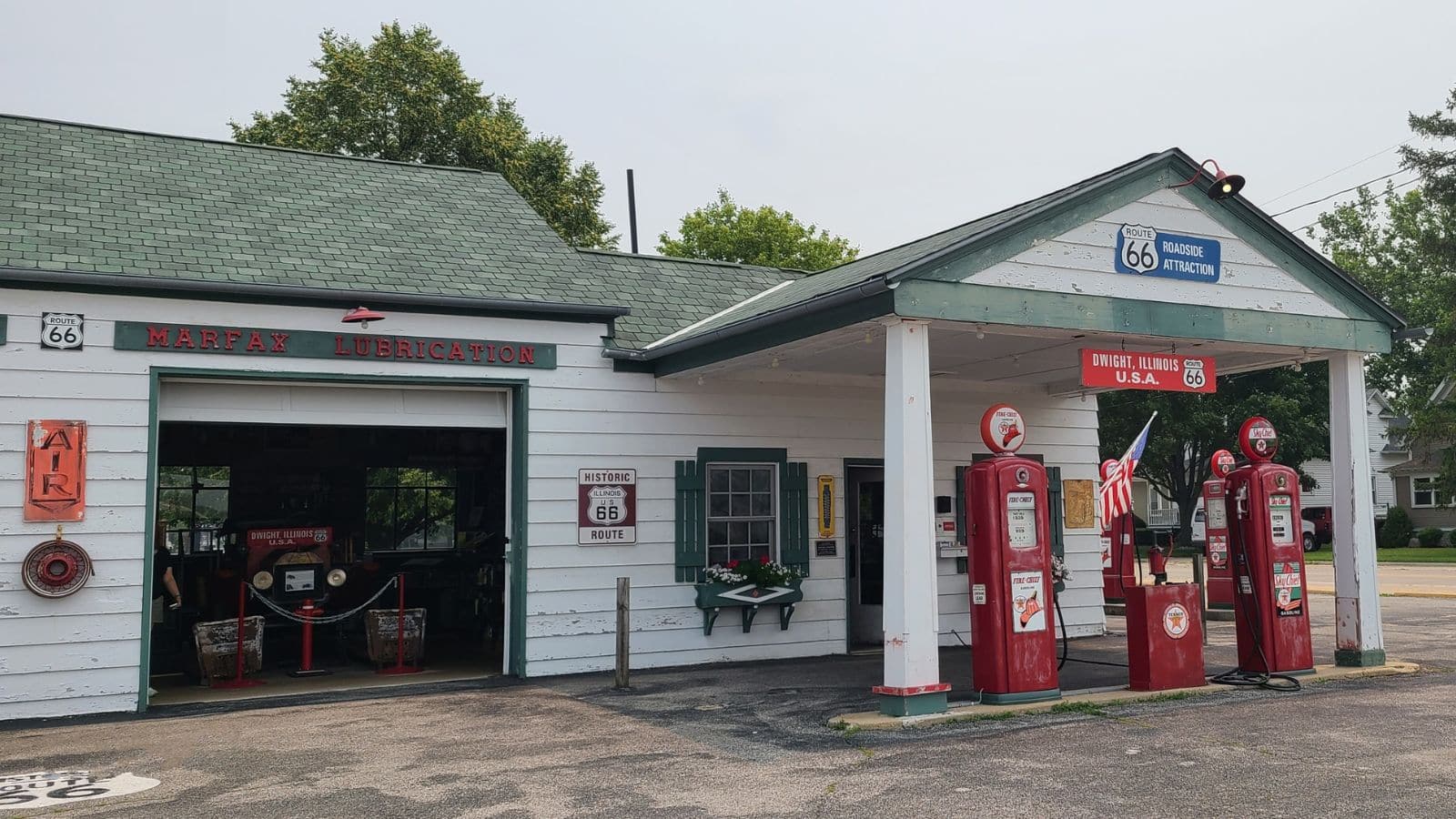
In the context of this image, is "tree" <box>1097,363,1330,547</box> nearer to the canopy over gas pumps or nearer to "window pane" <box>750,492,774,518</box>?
the canopy over gas pumps

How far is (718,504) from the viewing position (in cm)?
1264

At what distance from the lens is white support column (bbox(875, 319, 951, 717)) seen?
8.59m

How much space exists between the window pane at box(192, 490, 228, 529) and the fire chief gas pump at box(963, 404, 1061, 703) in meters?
11.1

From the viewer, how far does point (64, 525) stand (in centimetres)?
972

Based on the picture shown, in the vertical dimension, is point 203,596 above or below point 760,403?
below

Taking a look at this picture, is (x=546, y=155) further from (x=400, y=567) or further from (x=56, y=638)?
(x=56, y=638)

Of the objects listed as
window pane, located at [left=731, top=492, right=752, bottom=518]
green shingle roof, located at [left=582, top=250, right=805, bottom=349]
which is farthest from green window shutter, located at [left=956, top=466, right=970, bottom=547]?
green shingle roof, located at [left=582, top=250, right=805, bottom=349]

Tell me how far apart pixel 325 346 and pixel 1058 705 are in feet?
23.5

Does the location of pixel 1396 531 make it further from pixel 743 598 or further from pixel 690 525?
pixel 690 525

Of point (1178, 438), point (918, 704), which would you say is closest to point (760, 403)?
point (918, 704)

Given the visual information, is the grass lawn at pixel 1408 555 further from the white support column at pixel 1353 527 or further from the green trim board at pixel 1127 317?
the green trim board at pixel 1127 317

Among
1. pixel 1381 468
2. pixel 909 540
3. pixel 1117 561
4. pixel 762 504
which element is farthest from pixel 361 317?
pixel 1381 468

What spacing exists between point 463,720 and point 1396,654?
9664mm

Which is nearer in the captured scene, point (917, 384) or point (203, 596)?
point (917, 384)
